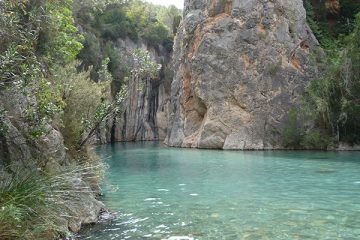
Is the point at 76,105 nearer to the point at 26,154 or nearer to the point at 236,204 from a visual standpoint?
the point at 26,154

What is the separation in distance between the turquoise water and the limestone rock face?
1431 cm

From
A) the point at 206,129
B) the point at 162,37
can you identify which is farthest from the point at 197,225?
the point at 162,37

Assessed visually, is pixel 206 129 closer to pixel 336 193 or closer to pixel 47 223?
pixel 336 193

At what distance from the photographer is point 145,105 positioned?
5234 centimetres

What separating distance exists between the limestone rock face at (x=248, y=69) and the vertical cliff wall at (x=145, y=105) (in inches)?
651

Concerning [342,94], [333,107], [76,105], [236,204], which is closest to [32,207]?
[236,204]

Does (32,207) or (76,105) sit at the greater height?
(76,105)

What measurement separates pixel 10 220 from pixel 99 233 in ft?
7.96

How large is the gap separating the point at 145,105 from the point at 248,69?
22.6 meters

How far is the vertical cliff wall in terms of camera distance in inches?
1964

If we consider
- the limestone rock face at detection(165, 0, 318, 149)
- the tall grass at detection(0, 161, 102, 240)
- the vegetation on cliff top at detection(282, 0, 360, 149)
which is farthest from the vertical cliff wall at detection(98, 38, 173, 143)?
the tall grass at detection(0, 161, 102, 240)

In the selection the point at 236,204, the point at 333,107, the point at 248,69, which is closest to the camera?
the point at 236,204

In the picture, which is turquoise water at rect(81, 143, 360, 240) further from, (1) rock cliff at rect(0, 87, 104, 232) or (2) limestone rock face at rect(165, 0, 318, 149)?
(2) limestone rock face at rect(165, 0, 318, 149)

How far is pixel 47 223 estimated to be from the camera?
5809 millimetres
